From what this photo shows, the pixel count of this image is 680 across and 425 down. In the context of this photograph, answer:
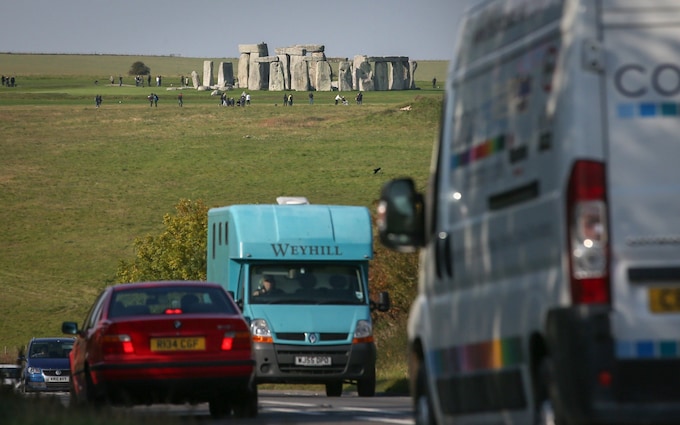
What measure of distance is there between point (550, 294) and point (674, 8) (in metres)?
1.56

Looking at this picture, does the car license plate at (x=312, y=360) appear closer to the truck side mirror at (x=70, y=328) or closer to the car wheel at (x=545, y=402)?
the truck side mirror at (x=70, y=328)

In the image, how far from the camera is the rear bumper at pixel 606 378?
8.14 m

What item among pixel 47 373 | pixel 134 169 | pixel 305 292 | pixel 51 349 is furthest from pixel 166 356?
pixel 134 169

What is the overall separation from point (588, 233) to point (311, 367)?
702 inches

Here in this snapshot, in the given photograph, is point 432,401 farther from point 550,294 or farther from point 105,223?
point 105,223

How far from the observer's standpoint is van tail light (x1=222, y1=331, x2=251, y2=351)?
17578mm

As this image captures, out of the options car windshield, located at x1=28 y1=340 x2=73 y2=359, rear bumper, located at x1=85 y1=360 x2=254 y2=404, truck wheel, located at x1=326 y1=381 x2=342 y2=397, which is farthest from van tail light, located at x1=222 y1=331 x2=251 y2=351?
car windshield, located at x1=28 y1=340 x2=73 y2=359

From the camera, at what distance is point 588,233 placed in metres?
8.20

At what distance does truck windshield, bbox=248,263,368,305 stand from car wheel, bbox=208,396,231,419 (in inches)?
295

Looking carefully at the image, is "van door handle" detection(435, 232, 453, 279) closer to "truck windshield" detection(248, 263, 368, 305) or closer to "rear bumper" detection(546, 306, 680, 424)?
"rear bumper" detection(546, 306, 680, 424)

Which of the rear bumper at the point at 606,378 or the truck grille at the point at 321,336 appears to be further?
the truck grille at the point at 321,336

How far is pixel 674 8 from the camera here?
839 centimetres

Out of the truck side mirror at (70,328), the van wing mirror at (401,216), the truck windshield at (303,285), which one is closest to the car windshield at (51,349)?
the truck windshield at (303,285)

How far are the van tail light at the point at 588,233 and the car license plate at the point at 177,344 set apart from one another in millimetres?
9680
